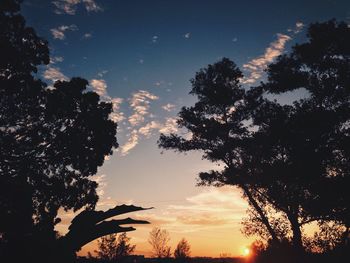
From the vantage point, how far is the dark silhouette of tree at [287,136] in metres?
15.9

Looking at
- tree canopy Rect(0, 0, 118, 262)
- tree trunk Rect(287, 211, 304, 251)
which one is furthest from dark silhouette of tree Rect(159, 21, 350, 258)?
tree canopy Rect(0, 0, 118, 262)

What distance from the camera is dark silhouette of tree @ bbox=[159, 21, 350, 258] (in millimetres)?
15859

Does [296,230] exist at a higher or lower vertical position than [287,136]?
lower

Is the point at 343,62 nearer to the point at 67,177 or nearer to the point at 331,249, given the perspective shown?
the point at 331,249

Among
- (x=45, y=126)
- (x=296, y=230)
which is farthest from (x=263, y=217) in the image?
(x=45, y=126)

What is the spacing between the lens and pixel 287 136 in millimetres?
16594

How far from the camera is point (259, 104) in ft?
62.1

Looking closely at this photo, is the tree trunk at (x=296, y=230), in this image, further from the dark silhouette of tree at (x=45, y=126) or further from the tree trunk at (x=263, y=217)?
the dark silhouette of tree at (x=45, y=126)

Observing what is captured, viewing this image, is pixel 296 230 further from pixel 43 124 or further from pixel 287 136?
pixel 43 124

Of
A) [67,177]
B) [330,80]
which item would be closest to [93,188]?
[67,177]

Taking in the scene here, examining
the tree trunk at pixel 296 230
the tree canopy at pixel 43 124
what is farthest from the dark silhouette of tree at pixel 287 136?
the tree canopy at pixel 43 124

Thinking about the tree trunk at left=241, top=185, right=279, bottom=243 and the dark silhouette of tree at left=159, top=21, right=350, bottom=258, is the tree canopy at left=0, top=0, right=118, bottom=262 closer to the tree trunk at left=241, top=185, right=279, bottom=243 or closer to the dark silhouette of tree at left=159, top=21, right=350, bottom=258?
the dark silhouette of tree at left=159, top=21, right=350, bottom=258

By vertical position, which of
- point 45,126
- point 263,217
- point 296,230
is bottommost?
point 296,230

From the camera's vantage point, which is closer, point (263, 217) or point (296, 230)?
point (296, 230)
